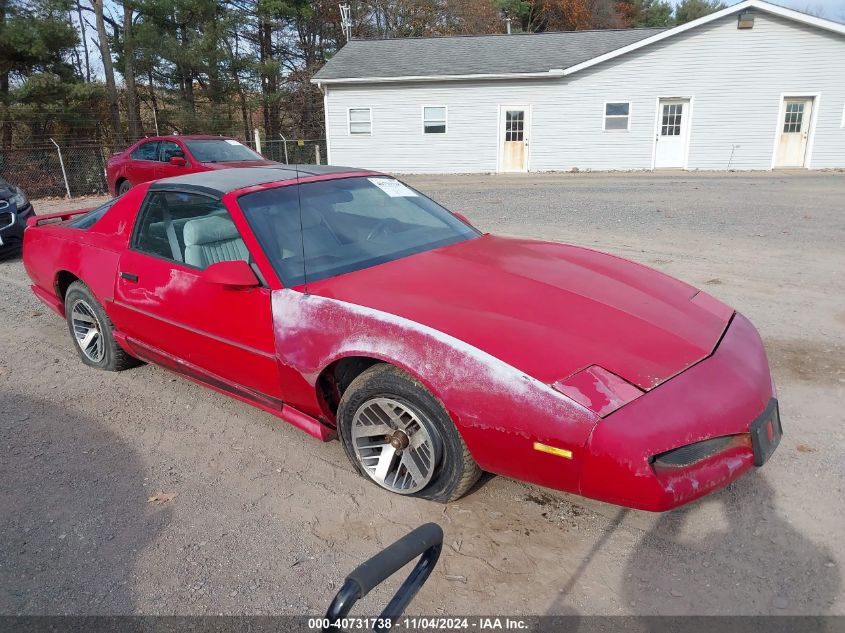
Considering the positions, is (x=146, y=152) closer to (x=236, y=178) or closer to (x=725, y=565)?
(x=236, y=178)

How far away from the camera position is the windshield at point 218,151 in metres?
11.8

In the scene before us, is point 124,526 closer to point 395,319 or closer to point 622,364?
point 395,319

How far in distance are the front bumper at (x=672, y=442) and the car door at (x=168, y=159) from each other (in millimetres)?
10890

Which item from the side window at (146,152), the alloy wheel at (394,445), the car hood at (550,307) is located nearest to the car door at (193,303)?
the car hood at (550,307)

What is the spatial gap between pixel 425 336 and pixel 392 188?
5.90 feet

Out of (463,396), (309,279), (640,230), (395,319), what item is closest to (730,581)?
(463,396)

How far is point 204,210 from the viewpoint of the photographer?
12.3 feet

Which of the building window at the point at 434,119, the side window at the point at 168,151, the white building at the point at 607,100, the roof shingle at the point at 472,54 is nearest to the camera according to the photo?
the side window at the point at 168,151

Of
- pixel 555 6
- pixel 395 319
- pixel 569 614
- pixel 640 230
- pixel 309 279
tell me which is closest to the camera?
pixel 569 614

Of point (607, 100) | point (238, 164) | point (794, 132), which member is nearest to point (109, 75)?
point (238, 164)

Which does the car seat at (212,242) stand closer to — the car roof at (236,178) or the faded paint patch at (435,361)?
the car roof at (236,178)

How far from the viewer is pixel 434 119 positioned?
21797mm

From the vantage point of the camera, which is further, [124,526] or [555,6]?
[555,6]

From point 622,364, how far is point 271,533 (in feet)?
5.56
